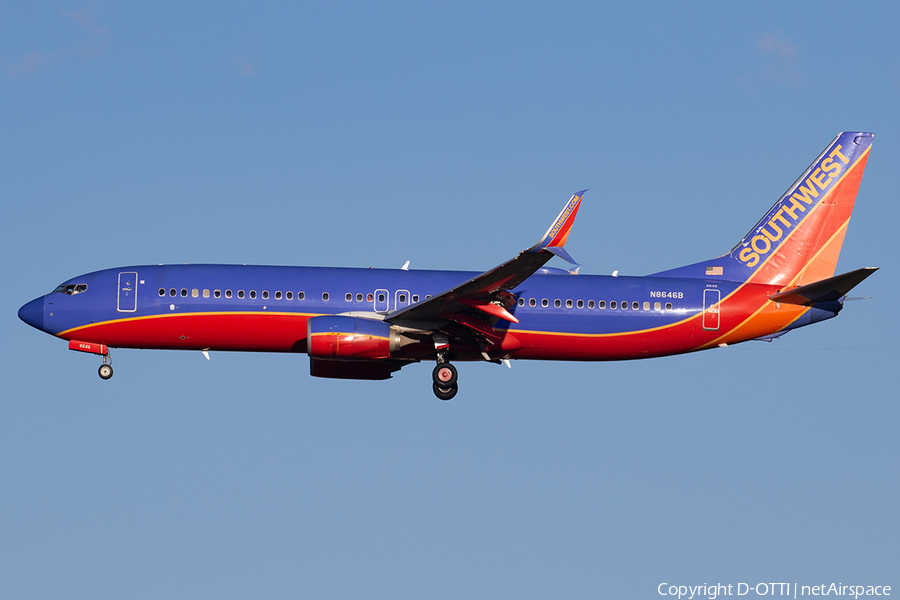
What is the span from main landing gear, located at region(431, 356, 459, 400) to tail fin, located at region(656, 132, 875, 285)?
370 inches

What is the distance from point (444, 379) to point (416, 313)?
2751 millimetres

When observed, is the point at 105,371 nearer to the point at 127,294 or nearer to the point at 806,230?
the point at 127,294

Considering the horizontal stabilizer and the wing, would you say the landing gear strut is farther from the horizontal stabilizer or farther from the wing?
the horizontal stabilizer

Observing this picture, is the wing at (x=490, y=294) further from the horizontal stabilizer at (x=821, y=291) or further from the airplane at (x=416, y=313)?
the horizontal stabilizer at (x=821, y=291)

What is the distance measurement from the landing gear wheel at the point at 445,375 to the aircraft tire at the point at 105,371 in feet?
40.4

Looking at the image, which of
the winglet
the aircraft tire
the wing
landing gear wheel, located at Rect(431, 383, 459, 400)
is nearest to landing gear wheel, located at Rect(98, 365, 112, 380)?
the aircraft tire

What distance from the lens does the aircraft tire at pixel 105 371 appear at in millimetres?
42719

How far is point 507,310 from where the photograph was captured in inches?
1603

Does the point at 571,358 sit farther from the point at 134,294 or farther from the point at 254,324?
the point at 134,294

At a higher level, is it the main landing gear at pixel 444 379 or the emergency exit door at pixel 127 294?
the emergency exit door at pixel 127 294

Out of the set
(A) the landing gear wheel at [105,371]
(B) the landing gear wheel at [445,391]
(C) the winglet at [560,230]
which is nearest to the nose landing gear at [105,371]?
(A) the landing gear wheel at [105,371]

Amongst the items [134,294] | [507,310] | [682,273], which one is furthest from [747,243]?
[134,294]

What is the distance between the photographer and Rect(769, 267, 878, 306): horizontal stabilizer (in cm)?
3959

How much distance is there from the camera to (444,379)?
134 ft
